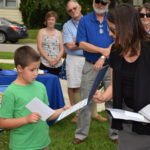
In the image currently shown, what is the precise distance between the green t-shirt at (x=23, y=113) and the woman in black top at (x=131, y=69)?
591 mm

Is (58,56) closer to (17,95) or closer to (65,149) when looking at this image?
(65,149)

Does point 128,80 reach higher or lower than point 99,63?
higher


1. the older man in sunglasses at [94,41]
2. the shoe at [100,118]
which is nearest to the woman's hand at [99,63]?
the older man in sunglasses at [94,41]

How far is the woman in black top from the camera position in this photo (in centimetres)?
288

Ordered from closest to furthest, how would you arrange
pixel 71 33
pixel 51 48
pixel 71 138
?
pixel 71 138, pixel 71 33, pixel 51 48

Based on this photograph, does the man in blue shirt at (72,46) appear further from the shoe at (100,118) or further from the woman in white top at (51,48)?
the shoe at (100,118)

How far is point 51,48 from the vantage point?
6.75 meters

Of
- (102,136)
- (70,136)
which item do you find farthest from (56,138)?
(102,136)

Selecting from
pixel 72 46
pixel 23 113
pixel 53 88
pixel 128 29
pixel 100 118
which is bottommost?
pixel 100 118

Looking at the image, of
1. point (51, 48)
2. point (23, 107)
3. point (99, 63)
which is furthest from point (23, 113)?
point (51, 48)

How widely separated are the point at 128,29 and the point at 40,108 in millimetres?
849

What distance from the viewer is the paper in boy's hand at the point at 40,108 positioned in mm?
2840

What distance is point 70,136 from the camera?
18.6 feet

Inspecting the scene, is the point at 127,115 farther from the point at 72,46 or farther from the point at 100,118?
the point at 100,118
